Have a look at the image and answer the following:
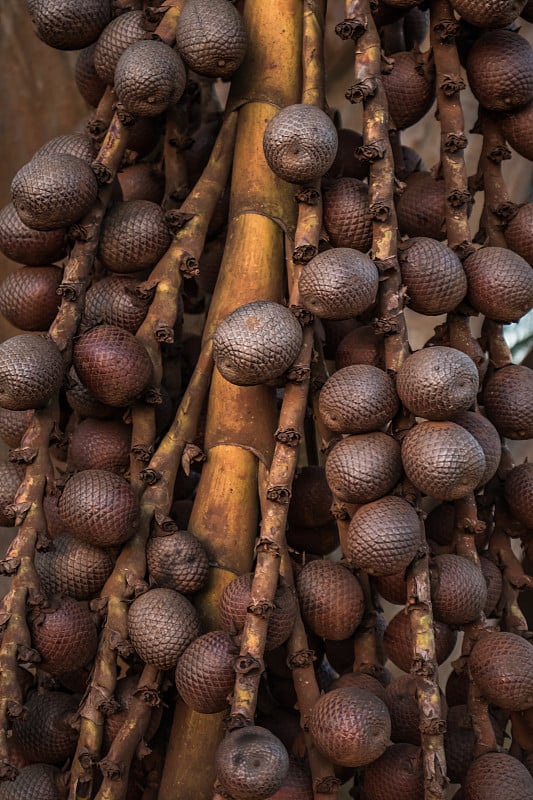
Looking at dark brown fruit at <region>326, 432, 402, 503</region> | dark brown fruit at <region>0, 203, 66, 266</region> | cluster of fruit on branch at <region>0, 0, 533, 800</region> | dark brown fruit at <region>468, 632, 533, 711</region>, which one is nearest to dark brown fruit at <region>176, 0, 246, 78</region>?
cluster of fruit on branch at <region>0, 0, 533, 800</region>

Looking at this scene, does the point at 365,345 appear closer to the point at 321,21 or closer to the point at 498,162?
the point at 498,162

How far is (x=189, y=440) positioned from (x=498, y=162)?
0.57m

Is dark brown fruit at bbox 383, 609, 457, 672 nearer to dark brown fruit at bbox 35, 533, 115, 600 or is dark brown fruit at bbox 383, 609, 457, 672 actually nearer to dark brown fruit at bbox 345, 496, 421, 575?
dark brown fruit at bbox 345, 496, 421, 575

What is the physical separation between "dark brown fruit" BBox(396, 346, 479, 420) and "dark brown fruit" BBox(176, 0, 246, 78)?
0.47 m

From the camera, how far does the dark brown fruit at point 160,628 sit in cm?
103

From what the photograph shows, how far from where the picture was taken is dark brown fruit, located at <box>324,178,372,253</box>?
1.19 metres

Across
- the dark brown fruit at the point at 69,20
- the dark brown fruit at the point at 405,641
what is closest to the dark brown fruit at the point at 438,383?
the dark brown fruit at the point at 405,641

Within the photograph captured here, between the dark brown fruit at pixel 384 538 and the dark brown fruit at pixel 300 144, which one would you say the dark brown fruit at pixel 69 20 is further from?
the dark brown fruit at pixel 384 538

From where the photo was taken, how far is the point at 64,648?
1.03 metres

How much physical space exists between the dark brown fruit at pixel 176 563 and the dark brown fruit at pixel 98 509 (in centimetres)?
4

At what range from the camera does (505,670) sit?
1027mm

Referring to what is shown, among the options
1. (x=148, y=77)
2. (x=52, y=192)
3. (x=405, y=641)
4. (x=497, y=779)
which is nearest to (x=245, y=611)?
(x=405, y=641)

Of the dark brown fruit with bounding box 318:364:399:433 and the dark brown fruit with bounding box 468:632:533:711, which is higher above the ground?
the dark brown fruit with bounding box 318:364:399:433

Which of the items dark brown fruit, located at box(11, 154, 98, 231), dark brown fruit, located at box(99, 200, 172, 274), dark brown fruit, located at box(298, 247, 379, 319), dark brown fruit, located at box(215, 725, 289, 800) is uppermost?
dark brown fruit, located at box(11, 154, 98, 231)
